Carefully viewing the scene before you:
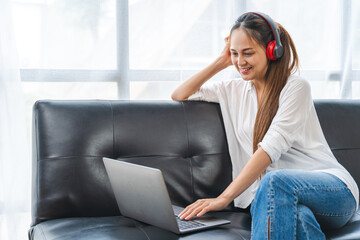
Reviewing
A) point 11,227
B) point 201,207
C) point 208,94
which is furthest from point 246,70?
point 11,227

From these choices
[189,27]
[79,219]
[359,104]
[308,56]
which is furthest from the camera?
[308,56]

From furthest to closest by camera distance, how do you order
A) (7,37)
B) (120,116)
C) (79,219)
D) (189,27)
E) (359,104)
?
(189,27) → (359,104) → (7,37) → (120,116) → (79,219)

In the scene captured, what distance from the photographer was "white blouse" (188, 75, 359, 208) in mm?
1550

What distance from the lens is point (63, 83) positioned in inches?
81.7

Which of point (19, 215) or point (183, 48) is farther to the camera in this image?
point (183, 48)

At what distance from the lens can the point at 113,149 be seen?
169 cm

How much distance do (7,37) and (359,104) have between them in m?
1.69

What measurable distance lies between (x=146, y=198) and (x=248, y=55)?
2.26ft

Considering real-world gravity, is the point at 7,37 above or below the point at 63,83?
above

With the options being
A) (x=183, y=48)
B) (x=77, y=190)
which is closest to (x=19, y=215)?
(x=77, y=190)

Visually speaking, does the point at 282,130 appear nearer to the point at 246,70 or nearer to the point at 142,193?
the point at 246,70

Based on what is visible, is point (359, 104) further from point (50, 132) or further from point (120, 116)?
point (50, 132)

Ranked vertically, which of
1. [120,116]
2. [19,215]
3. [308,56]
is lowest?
[19,215]

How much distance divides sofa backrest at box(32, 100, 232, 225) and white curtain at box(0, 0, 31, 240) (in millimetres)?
364
